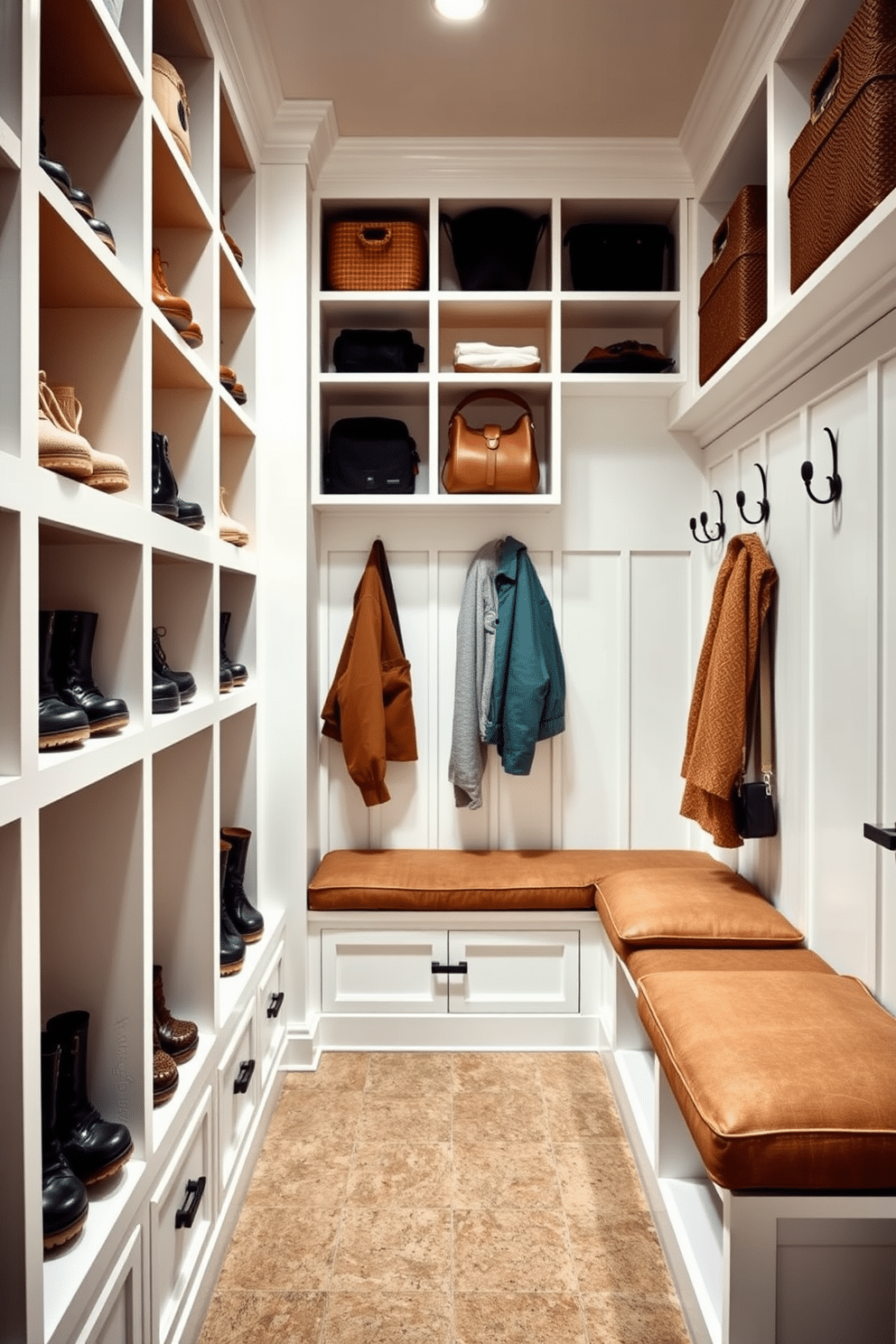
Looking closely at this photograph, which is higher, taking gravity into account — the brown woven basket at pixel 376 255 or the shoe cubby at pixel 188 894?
the brown woven basket at pixel 376 255

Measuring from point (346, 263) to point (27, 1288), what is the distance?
9.07 feet

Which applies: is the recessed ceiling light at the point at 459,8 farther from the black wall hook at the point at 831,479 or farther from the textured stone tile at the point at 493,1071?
the textured stone tile at the point at 493,1071

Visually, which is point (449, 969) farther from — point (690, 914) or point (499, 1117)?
point (690, 914)

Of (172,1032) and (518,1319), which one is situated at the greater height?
(172,1032)

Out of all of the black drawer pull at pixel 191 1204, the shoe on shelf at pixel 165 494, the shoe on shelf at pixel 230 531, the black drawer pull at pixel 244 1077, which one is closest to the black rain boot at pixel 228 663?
the shoe on shelf at pixel 230 531

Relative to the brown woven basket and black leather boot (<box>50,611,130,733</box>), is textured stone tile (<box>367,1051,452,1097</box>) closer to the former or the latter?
black leather boot (<box>50,611,130,733</box>)

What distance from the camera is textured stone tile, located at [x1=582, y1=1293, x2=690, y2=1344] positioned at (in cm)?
165

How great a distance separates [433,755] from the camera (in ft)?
10.4

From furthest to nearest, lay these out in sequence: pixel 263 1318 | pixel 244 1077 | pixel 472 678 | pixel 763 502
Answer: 1. pixel 472 678
2. pixel 763 502
3. pixel 244 1077
4. pixel 263 1318

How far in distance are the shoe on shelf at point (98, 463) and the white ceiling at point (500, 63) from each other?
1.42 meters

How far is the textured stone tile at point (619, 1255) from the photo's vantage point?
5.89 feet

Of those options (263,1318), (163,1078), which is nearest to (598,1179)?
(263,1318)

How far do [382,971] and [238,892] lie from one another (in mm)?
653

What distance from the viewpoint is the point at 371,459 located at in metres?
2.95
